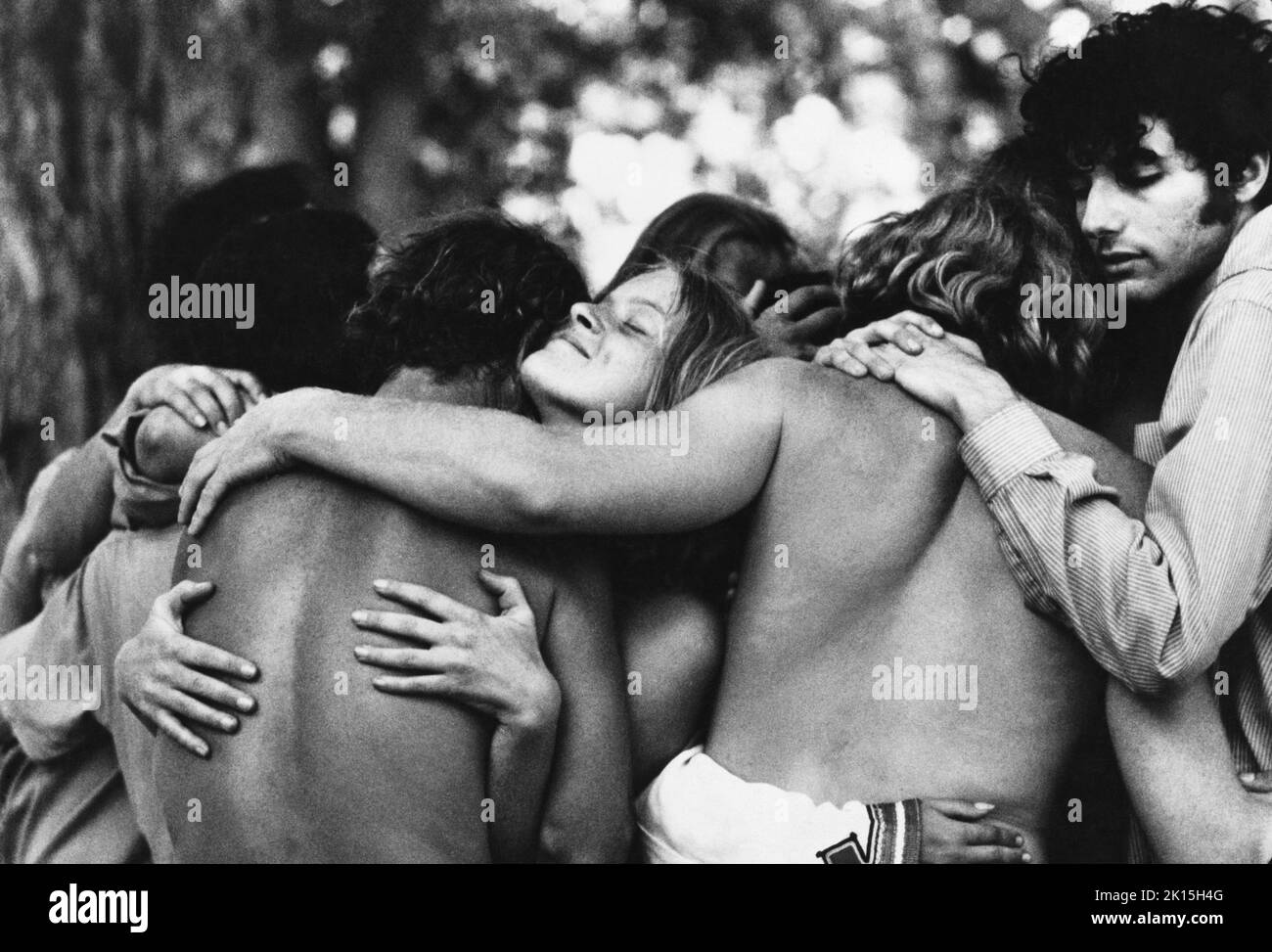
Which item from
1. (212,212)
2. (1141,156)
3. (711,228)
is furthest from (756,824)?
(212,212)

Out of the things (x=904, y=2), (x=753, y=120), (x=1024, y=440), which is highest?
(x=904, y=2)

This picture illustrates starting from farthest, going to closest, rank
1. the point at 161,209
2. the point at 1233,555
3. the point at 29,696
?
the point at 161,209
the point at 29,696
the point at 1233,555

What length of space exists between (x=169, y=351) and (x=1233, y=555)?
6.55 feet

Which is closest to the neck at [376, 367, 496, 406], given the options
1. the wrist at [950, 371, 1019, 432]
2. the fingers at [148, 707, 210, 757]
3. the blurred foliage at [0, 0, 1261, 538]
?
the fingers at [148, 707, 210, 757]

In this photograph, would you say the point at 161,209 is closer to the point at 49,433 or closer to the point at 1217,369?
the point at 49,433

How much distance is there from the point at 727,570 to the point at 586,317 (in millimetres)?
468

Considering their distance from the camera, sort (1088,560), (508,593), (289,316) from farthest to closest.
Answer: (289,316) → (508,593) → (1088,560)

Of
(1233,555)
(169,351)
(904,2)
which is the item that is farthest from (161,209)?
(904,2)

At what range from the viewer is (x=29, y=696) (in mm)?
2789

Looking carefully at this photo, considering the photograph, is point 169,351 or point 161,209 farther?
point 161,209

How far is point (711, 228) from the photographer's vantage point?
3.59 meters

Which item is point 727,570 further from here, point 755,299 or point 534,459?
point 755,299

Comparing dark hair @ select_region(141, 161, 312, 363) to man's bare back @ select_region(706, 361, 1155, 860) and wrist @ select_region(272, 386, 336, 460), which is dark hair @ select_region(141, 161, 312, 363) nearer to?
wrist @ select_region(272, 386, 336, 460)

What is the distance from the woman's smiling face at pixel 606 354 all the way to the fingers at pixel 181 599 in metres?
0.59
